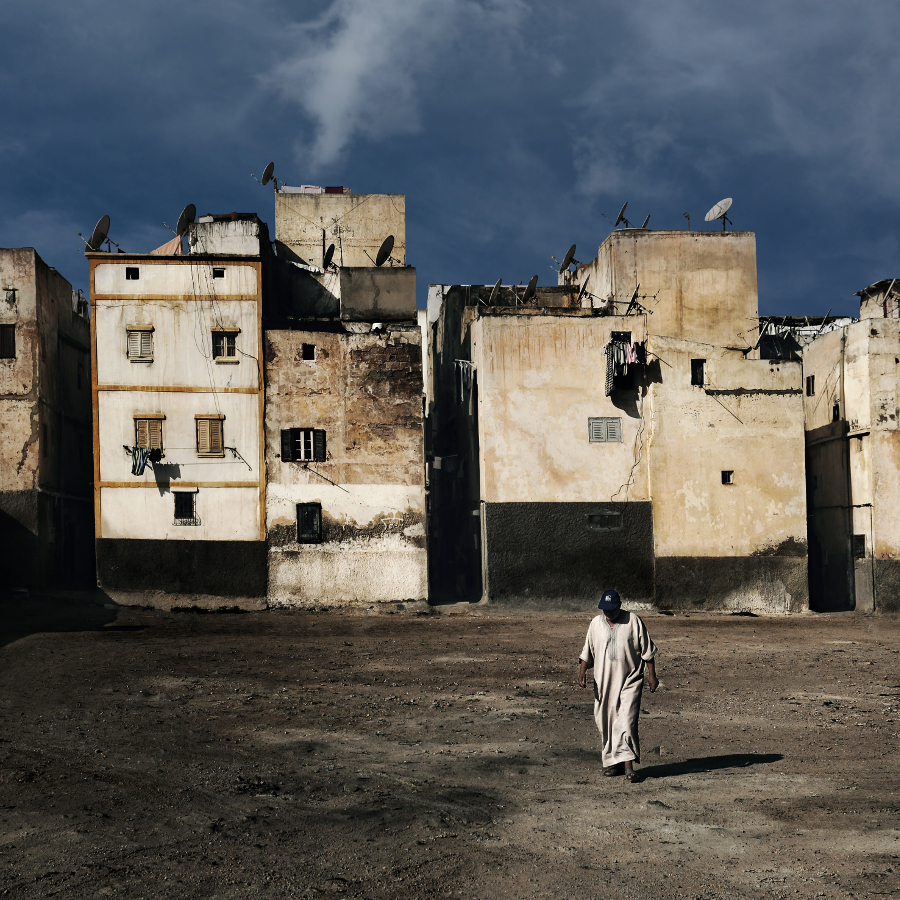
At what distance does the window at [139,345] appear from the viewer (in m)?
29.5

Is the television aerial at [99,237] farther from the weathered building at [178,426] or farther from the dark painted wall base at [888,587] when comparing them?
the dark painted wall base at [888,587]

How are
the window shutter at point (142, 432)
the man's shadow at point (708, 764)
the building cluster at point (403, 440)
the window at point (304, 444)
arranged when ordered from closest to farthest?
the man's shadow at point (708, 764), the building cluster at point (403, 440), the window shutter at point (142, 432), the window at point (304, 444)

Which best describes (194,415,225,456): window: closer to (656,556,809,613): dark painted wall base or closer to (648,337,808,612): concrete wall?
(648,337,808,612): concrete wall

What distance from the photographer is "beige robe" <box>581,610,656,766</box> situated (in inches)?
390

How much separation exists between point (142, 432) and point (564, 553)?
13.6m

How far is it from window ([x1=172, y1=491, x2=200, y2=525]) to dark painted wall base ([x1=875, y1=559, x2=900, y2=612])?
847 inches

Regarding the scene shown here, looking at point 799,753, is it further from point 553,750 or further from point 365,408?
point 365,408

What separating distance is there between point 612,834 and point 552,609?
21.9 m

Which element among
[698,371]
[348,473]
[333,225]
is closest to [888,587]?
[698,371]

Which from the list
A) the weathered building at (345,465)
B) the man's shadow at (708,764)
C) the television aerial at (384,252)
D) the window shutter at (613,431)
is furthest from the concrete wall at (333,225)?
the man's shadow at (708,764)

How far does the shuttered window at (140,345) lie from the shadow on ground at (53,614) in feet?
23.8

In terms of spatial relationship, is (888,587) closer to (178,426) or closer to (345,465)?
(345,465)

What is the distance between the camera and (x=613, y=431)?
3047cm

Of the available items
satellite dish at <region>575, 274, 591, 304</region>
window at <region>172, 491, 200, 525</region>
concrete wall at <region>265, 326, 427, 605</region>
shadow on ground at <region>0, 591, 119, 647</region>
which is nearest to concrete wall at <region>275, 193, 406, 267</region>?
satellite dish at <region>575, 274, 591, 304</region>
